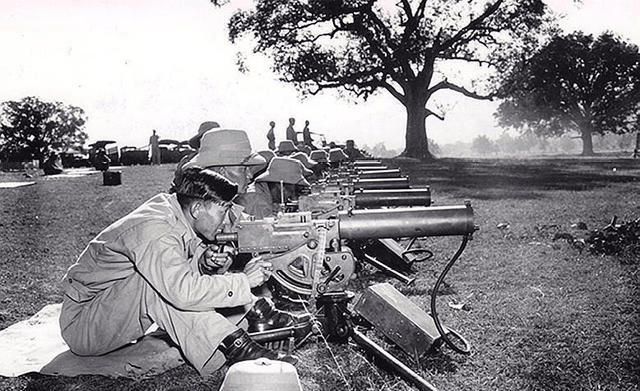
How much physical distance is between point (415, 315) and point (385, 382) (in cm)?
83

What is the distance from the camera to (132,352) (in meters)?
4.12

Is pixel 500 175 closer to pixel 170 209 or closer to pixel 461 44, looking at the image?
pixel 461 44

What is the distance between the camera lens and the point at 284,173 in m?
6.82

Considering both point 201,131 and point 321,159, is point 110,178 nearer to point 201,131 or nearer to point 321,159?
point 321,159

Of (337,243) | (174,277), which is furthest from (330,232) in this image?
(174,277)

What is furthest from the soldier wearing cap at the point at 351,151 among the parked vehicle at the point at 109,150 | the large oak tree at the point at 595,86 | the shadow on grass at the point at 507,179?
the large oak tree at the point at 595,86

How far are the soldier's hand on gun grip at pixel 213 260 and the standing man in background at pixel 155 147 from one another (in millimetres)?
27502

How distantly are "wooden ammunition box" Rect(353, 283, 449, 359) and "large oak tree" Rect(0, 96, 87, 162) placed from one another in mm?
71229

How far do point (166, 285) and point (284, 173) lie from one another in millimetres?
3532

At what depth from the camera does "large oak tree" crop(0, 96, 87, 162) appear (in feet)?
230

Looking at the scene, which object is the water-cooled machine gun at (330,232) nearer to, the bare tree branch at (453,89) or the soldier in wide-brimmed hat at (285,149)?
the soldier in wide-brimmed hat at (285,149)

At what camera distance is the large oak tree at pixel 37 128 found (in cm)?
7019

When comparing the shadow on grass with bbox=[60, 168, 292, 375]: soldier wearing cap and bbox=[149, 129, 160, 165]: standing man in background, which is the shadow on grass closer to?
bbox=[60, 168, 292, 375]: soldier wearing cap

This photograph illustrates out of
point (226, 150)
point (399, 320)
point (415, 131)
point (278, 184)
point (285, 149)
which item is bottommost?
point (399, 320)
